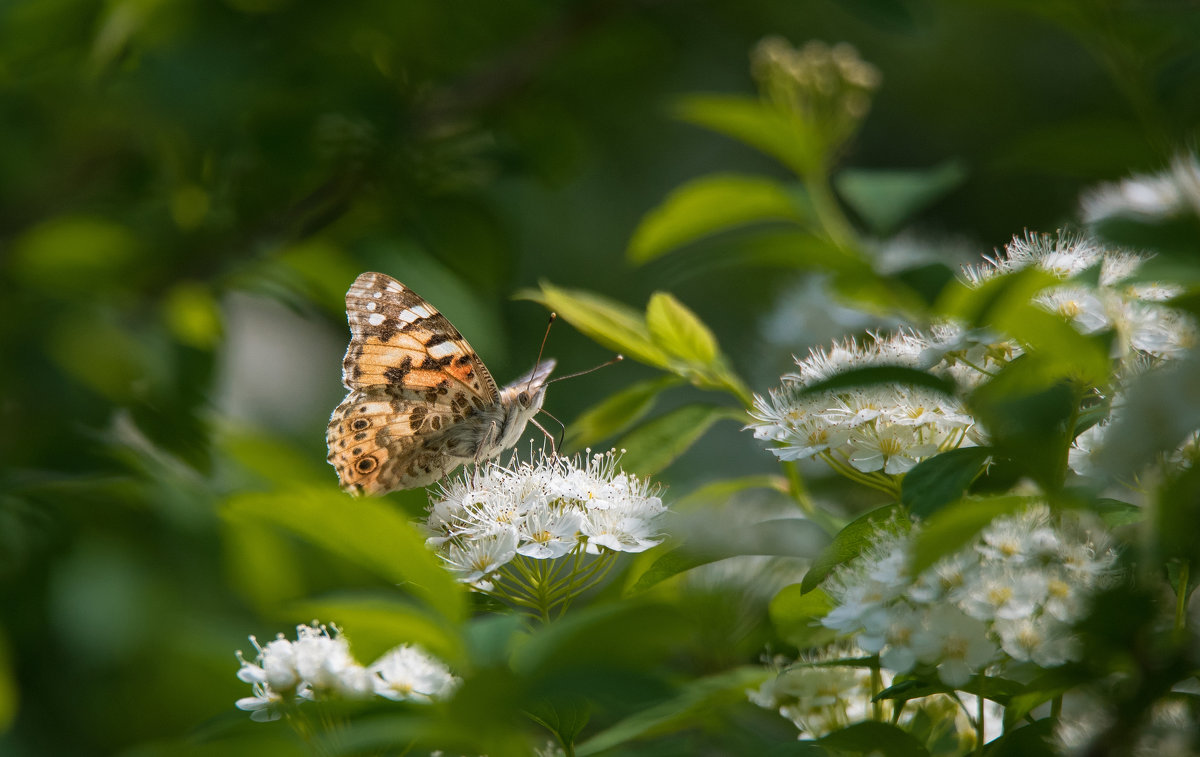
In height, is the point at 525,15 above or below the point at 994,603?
above

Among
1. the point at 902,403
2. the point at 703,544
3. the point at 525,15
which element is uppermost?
the point at 525,15

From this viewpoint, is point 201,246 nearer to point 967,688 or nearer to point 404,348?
point 404,348

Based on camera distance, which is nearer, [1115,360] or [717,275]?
[1115,360]

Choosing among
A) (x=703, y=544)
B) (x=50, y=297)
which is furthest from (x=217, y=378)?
(x=703, y=544)

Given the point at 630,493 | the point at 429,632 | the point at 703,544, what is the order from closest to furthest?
1. the point at 429,632
2. the point at 703,544
3. the point at 630,493

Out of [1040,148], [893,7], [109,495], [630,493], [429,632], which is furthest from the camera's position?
[109,495]

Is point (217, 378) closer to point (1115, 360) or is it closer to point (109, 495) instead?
point (109, 495)

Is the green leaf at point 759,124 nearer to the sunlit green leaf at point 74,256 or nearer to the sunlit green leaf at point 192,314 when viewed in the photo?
the sunlit green leaf at point 192,314

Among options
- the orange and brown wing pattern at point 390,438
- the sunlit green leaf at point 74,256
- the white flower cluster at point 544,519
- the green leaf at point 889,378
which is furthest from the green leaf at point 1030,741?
the sunlit green leaf at point 74,256
